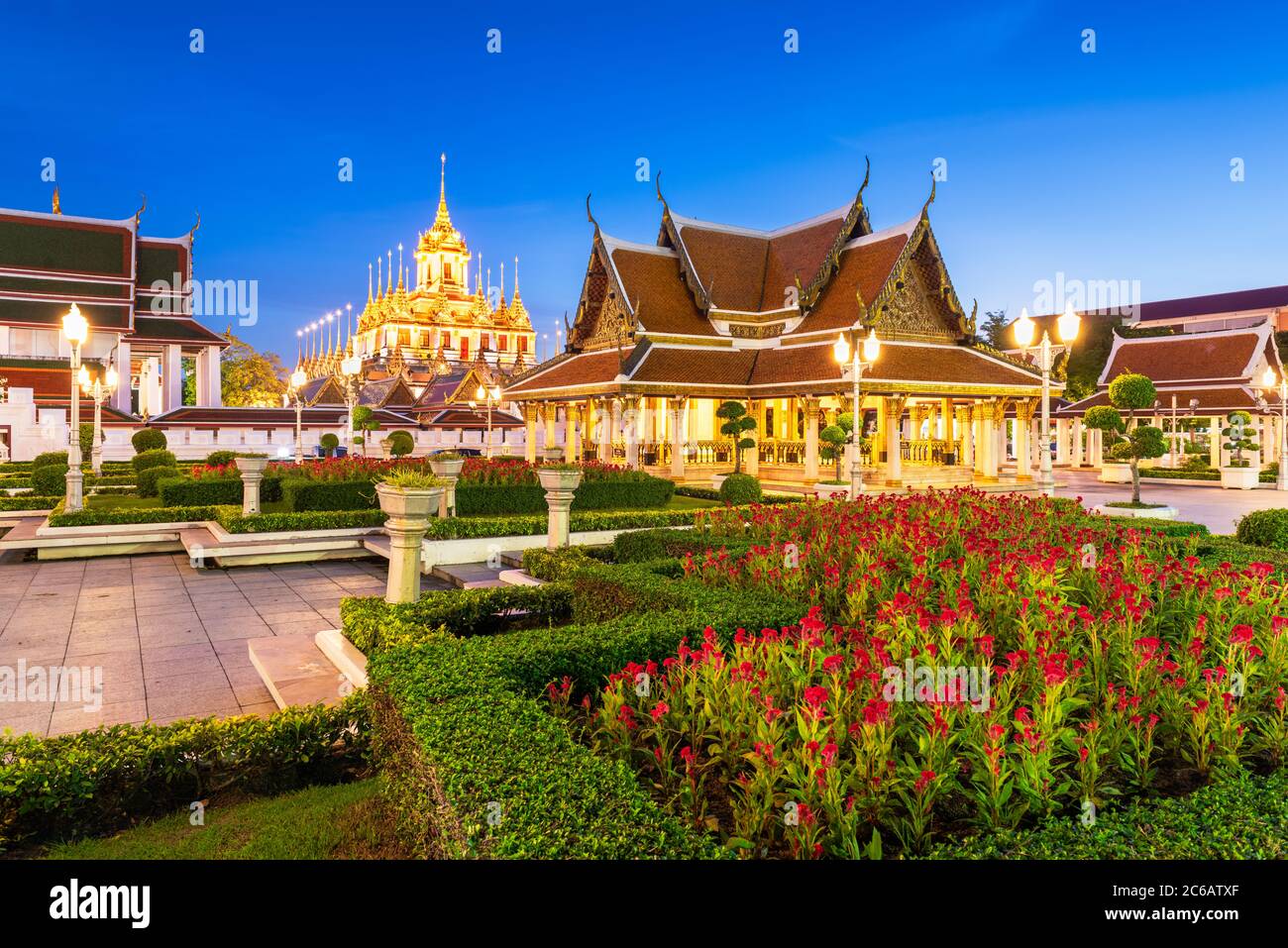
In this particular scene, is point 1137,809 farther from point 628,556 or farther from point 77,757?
point 628,556

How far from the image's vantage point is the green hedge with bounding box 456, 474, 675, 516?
630 inches

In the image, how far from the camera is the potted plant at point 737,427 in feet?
84.2

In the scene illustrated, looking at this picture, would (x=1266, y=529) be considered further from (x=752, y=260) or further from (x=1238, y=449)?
(x=1238, y=449)

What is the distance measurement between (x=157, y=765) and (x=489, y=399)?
29.1 metres

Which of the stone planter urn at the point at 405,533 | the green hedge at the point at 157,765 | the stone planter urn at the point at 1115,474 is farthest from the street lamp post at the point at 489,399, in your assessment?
the green hedge at the point at 157,765

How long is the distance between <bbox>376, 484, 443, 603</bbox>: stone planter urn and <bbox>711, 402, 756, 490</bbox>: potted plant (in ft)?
59.6

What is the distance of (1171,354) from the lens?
38906mm

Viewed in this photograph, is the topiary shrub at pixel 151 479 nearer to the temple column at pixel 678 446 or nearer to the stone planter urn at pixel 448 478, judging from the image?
the stone planter urn at pixel 448 478

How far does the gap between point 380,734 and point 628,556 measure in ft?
21.2

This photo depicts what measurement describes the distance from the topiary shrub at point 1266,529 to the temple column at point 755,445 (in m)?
15.3

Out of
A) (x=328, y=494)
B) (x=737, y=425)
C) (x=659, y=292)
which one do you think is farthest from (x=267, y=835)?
(x=659, y=292)

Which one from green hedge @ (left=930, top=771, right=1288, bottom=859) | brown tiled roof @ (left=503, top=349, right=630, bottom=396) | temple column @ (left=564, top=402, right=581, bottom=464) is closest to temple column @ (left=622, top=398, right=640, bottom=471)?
brown tiled roof @ (left=503, top=349, right=630, bottom=396)
